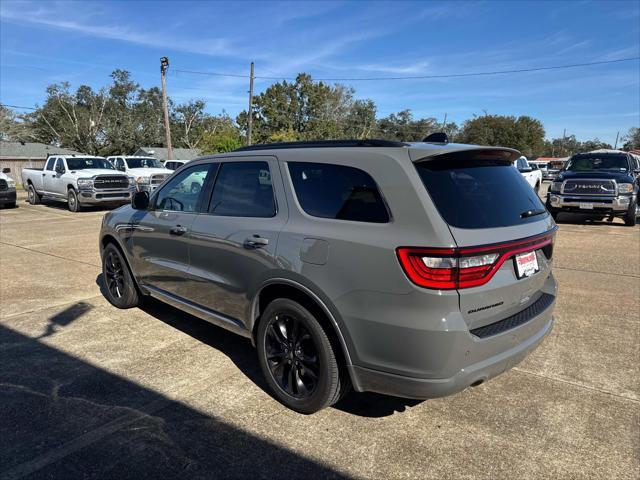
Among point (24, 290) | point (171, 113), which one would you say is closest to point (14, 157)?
point (171, 113)

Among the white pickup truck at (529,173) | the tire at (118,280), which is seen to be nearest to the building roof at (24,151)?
the white pickup truck at (529,173)

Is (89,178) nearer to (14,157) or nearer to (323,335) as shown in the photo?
(323,335)

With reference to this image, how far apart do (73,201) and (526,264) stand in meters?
16.6

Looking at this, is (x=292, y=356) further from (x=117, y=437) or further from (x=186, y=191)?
(x=186, y=191)

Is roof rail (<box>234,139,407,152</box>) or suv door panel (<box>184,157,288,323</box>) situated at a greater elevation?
roof rail (<box>234,139,407,152</box>)

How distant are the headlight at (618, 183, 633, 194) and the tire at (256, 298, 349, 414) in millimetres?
11481

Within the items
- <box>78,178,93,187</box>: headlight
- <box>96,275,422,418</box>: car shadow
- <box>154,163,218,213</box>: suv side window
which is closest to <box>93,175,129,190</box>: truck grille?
<box>78,178,93,187</box>: headlight

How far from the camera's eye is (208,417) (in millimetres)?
3047

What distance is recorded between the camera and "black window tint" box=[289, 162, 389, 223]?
2701 millimetres

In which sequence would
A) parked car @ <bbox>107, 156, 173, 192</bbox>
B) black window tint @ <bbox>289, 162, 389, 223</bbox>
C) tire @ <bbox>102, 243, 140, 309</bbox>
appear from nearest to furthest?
black window tint @ <bbox>289, 162, 389, 223</bbox>
tire @ <bbox>102, 243, 140, 309</bbox>
parked car @ <bbox>107, 156, 173, 192</bbox>

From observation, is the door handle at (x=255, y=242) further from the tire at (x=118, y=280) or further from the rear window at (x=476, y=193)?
the tire at (x=118, y=280)

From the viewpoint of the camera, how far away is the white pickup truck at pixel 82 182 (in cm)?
1584

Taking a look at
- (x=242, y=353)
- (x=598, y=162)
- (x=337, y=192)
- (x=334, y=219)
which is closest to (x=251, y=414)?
(x=242, y=353)

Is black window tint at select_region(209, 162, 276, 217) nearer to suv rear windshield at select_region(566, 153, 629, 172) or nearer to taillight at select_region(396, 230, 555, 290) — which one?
taillight at select_region(396, 230, 555, 290)
